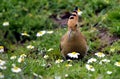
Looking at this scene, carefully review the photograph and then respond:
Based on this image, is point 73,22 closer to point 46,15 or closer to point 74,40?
point 74,40

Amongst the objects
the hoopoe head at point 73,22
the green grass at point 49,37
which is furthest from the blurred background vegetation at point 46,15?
the hoopoe head at point 73,22

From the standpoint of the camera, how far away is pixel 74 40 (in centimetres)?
750

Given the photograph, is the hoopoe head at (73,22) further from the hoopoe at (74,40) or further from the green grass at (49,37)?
the green grass at (49,37)

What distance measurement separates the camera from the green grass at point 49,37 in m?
6.54

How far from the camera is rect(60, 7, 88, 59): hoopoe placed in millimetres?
7375

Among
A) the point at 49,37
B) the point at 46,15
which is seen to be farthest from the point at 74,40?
the point at 46,15

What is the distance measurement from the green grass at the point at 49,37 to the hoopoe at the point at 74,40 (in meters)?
0.21

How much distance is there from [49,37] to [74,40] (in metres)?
1.87

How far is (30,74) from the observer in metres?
6.46

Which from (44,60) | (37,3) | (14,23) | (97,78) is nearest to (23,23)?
(14,23)

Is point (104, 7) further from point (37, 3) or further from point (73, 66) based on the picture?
point (73, 66)

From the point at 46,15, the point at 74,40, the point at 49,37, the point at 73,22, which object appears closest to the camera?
the point at 73,22

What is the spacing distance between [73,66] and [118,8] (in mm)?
3065

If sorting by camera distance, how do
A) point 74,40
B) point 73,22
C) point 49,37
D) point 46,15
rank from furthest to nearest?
point 46,15 → point 49,37 → point 74,40 → point 73,22
